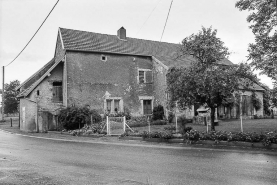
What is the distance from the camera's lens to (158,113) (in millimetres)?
28266

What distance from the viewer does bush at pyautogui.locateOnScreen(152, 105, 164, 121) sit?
28281mm

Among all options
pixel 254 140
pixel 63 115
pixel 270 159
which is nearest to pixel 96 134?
pixel 63 115

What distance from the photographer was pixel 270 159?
Answer: 9250 millimetres

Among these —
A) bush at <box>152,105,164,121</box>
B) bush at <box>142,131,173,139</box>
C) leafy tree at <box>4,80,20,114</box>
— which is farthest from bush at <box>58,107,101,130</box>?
leafy tree at <box>4,80,20,114</box>

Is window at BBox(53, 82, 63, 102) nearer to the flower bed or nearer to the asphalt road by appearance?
the flower bed

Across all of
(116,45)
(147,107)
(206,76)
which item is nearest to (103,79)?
(116,45)

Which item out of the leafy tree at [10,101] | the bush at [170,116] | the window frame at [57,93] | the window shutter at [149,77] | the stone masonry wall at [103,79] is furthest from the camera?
the leafy tree at [10,101]

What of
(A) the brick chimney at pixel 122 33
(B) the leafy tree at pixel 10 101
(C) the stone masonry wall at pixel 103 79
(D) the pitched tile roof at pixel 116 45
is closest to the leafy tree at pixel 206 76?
(D) the pitched tile roof at pixel 116 45

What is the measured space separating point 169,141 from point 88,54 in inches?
615

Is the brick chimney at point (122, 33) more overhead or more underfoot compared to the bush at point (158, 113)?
more overhead

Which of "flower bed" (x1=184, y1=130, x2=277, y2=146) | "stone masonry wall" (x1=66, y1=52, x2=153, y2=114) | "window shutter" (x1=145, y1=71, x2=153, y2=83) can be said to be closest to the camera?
"flower bed" (x1=184, y1=130, x2=277, y2=146)

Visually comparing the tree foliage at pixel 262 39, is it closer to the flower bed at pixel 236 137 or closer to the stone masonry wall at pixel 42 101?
the flower bed at pixel 236 137

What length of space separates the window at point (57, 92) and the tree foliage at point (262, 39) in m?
18.8

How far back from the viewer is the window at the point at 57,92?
2717cm
